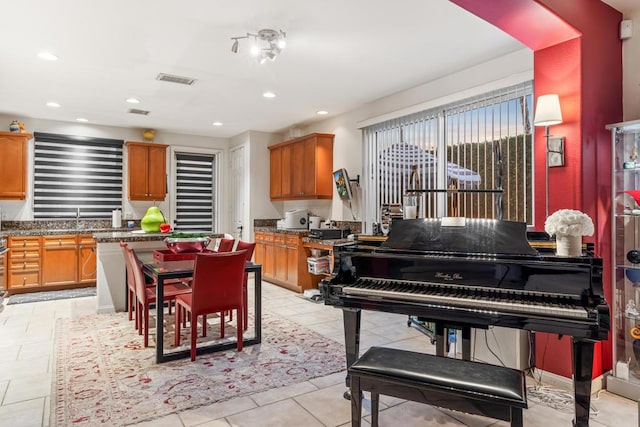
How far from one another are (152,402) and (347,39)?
3.14 metres

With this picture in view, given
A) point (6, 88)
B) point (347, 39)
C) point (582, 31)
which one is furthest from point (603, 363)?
point (6, 88)

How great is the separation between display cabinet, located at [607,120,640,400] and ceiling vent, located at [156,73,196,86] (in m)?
4.02

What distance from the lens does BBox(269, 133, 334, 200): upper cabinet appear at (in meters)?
6.00

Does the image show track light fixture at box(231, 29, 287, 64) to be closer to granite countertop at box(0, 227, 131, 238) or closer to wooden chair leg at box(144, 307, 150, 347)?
wooden chair leg at box(144, 307, 150, 347)

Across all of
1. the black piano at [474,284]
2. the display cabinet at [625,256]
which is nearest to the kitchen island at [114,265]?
the black piano at [474,284]

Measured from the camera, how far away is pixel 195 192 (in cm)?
772

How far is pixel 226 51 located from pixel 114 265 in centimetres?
281

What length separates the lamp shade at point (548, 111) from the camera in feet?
8.43

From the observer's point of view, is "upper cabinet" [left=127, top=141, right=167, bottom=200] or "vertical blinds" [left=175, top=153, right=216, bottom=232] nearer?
"upper cabinet" [left=127, top=141, right=167, bottom=200]

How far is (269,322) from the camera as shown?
4250 millimetres

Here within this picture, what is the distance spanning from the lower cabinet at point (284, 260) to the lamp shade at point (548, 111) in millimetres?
3666

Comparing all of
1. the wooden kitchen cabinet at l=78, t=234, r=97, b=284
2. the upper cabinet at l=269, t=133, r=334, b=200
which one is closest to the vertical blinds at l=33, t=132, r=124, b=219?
the wooden kitchen cabinet at l=78, t=234, r=97, b=284

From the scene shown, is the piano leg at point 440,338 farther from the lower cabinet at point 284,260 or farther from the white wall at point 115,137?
the white wall at point 115,137

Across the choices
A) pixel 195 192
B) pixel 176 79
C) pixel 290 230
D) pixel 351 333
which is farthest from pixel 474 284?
pixel 195 192
